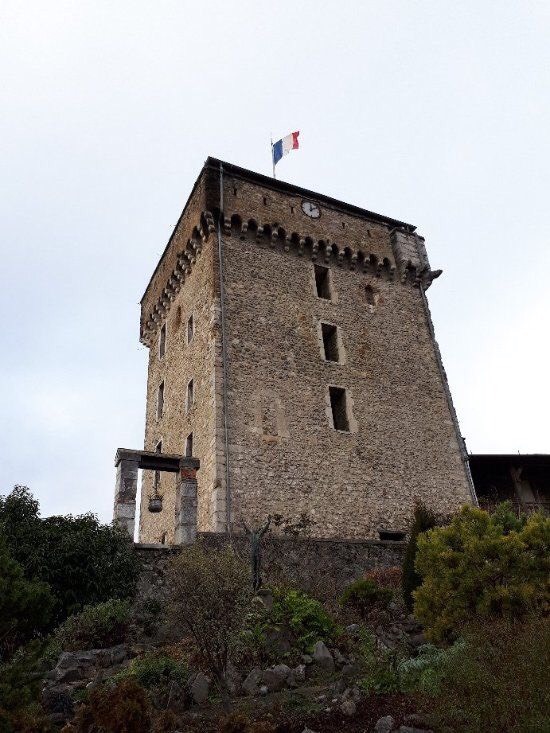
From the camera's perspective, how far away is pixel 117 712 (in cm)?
579

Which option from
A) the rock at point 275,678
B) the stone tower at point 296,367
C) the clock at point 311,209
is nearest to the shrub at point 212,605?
→ the rock at point 275,678

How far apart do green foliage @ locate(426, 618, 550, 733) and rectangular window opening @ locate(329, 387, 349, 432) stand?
11.1 m

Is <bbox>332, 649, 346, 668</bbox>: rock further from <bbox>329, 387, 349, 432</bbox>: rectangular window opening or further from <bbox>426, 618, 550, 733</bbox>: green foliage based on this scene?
<bbox>329, 387, 349, 432</bbox>: rectangular window opening

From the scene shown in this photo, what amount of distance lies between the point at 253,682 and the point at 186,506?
5.59 metres

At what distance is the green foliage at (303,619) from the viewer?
30.2 feet

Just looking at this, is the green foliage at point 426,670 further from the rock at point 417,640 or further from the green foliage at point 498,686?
the rock at point 417,640

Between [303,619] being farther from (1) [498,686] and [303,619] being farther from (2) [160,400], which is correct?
(2) [160,400]

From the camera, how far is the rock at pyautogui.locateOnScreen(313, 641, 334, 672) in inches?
335

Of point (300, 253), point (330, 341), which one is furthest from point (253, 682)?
point (300, 253)

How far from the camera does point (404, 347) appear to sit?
69.1ft

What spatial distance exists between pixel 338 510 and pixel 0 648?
9.51 m

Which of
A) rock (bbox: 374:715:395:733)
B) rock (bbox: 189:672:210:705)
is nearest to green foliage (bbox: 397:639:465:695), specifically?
rock (bbox: 374:715:395:733)

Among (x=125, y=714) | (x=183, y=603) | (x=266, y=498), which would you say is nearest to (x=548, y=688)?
(x=125, y=714)

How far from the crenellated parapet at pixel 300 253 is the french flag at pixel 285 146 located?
5435 mm
